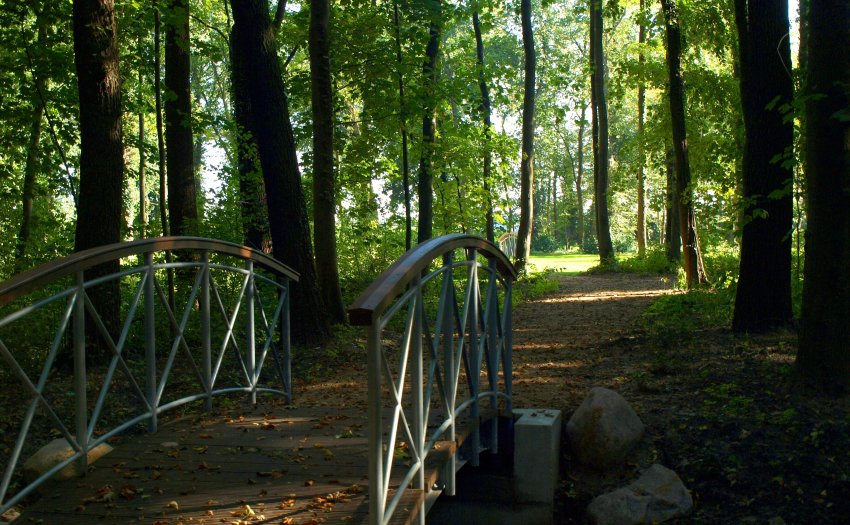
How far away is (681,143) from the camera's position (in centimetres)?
1472

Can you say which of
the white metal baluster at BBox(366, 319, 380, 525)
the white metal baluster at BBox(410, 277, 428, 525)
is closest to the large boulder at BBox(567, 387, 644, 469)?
the white metal baluster at BBox(410, 277, 428, 525)

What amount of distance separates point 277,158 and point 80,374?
568cm

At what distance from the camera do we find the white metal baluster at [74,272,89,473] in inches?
167

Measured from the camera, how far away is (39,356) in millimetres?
8078

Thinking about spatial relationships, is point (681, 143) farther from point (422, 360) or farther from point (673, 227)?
point (422, 360)

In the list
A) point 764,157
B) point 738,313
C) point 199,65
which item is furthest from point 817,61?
point 199,65

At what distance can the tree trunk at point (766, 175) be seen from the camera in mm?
8758

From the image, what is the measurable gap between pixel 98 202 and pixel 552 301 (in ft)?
33.7

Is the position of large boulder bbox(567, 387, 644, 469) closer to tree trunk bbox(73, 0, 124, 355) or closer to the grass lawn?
tree trunk bbox(73, 0, 124, 355)

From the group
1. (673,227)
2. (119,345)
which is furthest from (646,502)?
(673,227)

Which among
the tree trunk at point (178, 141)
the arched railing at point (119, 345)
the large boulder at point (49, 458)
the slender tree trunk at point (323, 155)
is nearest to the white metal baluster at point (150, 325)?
the arched railing at point (119, 345)

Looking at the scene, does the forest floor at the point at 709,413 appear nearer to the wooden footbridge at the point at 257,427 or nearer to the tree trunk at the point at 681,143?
the wooden footbridge at the point at 257,427

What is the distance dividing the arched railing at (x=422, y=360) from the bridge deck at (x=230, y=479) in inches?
6.9

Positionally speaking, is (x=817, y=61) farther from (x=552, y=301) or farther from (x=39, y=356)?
(x=552, y=301)
